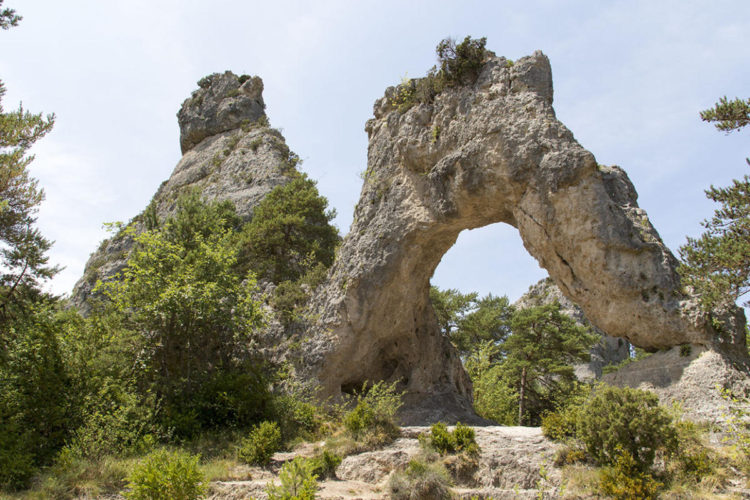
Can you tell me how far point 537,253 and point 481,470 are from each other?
678 centimetres

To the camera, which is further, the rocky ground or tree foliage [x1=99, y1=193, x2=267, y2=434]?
tree foliage [x1=99, y1=193, x2=267, y2=434]

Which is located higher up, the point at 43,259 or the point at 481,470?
the point at 43,259

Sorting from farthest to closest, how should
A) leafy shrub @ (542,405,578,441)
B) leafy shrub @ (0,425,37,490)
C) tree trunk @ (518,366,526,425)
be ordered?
tree trunk @ (518,366,526,425)
leafy shrub @ (542,405,578,441)
leafy shrub @ (0,425,37,490)

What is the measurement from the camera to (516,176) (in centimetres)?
1386

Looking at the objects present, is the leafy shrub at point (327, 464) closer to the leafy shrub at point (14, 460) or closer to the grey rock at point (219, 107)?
the leafy shrub at point (14, 460)

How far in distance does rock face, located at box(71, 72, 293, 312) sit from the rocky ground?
19.7 m

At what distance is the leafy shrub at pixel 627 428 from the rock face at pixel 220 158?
898 inches

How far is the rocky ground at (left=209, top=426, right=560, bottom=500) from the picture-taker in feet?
28.9

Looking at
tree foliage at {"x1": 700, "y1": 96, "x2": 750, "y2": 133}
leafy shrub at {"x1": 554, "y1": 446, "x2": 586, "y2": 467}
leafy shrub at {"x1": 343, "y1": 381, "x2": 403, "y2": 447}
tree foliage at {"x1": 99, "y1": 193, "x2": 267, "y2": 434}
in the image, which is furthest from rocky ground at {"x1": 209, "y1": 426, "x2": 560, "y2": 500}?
tree foliage at {"x1": 700, "y1": 96, "x2": 750, "y2": 133}

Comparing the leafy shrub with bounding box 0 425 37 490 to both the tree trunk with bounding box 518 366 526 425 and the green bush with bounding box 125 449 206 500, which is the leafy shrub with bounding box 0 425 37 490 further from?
the tree trunk with bounding box 518 366 526 425

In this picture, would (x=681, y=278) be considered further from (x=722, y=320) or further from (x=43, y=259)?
(x=43, y=259)

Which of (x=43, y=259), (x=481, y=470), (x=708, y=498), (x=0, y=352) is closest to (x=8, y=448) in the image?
(x=0, y=352)

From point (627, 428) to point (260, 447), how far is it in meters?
7.22

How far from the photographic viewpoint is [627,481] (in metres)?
7.70
